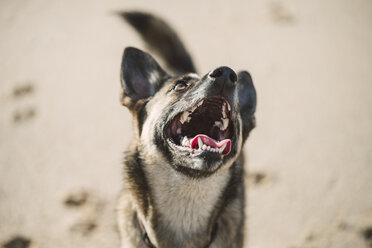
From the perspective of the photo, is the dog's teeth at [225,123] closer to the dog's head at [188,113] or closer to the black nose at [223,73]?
the dog's head at [188,113]

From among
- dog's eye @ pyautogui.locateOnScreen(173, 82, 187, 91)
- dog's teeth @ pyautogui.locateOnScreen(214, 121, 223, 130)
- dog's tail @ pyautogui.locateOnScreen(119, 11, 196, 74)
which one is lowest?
dog's teeth @ pyautogui.locateOnScreen(214, 121, 223, 130)

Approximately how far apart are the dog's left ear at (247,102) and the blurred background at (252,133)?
1435mm

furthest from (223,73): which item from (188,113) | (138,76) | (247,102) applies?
(138,76)

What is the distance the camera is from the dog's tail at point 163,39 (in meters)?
3.89

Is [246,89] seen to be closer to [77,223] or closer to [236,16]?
[77,223]

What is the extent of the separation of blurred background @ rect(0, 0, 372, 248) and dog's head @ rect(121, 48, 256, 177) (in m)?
1.23

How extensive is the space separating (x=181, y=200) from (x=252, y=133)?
2.35 metres

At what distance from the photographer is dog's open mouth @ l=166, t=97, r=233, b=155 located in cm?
239

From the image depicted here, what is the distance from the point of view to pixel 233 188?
2.77 meters

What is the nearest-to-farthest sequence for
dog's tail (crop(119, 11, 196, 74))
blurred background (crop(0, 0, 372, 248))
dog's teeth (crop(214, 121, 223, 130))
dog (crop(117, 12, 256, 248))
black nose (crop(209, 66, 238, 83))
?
black nose (crop(209, 66, 238, 83)) < dog (crop(117, 12, 256, 248)) < dog's teeth (crop(214, 121, 223, 130)) < blurred background (crop(0, 0, 372, 248)) < dog's tail (crop(119, 11, 196, 74))

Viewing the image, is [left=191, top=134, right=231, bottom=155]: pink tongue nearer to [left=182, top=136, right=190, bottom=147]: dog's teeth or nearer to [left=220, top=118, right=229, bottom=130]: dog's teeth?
[left=182, top=136, right=190, bottom=147]: dog's teeth

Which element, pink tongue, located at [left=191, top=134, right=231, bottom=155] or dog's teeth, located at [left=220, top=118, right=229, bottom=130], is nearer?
pink tongue, located at [left=191, top=134, right=231, bottom=155]

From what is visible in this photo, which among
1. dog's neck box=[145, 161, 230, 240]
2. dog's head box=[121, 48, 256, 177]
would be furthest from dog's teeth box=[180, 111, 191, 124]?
dog's neck box=[145, 161, 230, 240]

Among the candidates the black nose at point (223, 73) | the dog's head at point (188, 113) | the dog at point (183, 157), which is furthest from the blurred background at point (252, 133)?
the black nose at point (223, 73)
